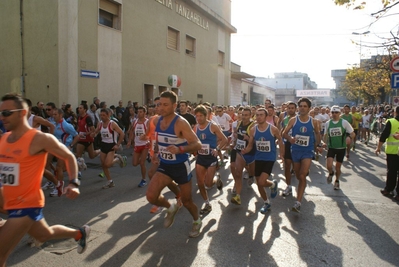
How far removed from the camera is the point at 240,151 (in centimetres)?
659

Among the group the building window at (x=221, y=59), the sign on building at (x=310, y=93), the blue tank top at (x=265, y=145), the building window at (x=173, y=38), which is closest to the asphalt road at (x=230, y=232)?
the blue tank top at (x=265, y=145)

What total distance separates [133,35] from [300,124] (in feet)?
43.4

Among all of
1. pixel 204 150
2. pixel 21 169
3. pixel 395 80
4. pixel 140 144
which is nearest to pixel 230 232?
pixel 204 150

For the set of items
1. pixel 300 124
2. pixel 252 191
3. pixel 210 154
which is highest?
pixel 300 124

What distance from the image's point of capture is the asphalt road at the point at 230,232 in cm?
388

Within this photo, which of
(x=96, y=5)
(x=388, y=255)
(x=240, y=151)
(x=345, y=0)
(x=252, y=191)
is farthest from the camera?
(x=96, y=5)

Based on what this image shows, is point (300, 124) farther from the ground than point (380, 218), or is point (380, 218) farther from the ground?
point (300, 124)

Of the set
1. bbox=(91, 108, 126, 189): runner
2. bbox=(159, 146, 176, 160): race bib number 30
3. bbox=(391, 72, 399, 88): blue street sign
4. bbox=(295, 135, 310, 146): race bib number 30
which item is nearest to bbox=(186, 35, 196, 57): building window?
bbox=(391, 72, 399, 88): blue street sign

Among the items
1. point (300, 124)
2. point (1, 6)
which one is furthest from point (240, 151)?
point (1, 6)

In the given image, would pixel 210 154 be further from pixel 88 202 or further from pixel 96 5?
pixel 96 5

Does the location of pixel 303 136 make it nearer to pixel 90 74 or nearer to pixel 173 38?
pixel 90 74

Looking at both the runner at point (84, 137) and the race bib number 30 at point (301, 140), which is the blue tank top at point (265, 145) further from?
the runner at point (84, 137)

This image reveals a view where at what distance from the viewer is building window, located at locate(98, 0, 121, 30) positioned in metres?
15.3

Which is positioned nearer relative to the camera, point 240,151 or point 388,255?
point 388,255
